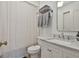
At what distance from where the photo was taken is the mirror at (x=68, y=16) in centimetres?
184

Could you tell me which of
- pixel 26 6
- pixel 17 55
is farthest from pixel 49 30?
pixel 17 55

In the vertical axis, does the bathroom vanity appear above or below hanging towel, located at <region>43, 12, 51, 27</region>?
below

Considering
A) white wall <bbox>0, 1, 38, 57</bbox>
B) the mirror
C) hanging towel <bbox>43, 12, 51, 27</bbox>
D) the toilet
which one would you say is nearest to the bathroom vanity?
the mirror

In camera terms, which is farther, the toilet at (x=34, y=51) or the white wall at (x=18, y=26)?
the white wall at (x=18, y=26)

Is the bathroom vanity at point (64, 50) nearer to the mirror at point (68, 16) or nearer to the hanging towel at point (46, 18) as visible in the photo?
the mirror at point (68, 16)

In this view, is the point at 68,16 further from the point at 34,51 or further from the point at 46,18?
the point at 34,51

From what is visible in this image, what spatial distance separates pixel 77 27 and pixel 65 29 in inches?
13.9

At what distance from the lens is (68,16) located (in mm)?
2021

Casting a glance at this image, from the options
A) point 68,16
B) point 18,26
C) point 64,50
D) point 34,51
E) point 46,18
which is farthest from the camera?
point 18,26

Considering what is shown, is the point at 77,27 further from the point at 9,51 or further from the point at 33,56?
the point at 9,51

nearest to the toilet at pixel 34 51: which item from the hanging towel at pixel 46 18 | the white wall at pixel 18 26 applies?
the white wall at pixel 18 26

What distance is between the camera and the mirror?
1840 mm

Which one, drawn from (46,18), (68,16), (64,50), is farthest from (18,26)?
(64,50)

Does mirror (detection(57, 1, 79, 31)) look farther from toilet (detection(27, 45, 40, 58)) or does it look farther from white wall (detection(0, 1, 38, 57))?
white wall (detection(0, 1, 38, 57))
